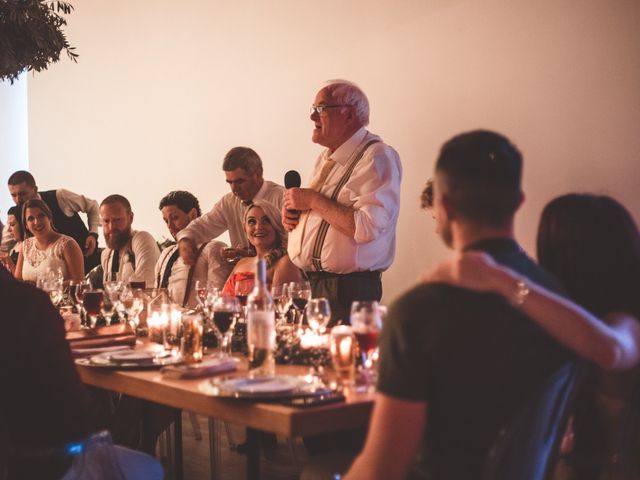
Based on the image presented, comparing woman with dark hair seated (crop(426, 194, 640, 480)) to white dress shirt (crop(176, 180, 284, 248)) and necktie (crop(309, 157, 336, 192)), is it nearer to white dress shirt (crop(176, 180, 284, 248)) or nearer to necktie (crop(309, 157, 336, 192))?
necktie (crop(309, 157, 336, 192))

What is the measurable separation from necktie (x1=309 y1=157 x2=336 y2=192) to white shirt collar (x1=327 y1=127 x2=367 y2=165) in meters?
0.03

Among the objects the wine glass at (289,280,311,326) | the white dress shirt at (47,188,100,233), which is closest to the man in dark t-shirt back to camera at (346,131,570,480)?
the wine glass at (289,280,311,326)

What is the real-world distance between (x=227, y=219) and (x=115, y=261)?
1007 mm

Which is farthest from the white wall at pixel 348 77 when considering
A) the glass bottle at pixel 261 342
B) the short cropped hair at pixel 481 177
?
the short cropped hair at pixel 481 177

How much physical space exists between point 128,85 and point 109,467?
19.6 feet

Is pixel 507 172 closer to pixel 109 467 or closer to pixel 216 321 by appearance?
pixel 216 321

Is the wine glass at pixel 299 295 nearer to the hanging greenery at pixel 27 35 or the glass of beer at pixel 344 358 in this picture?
the glass of beer at pixel 344 358

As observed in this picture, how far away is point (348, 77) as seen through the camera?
5.02 m

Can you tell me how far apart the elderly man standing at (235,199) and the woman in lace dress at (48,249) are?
111 centimetres

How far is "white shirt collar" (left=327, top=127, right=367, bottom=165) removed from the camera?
135 inches

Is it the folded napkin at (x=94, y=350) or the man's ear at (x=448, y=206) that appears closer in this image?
the man's ear at (x=448, y=206)

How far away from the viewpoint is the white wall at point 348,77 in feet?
11.8

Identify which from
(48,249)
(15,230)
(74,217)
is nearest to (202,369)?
(48,249)

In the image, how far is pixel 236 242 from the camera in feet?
16.2
